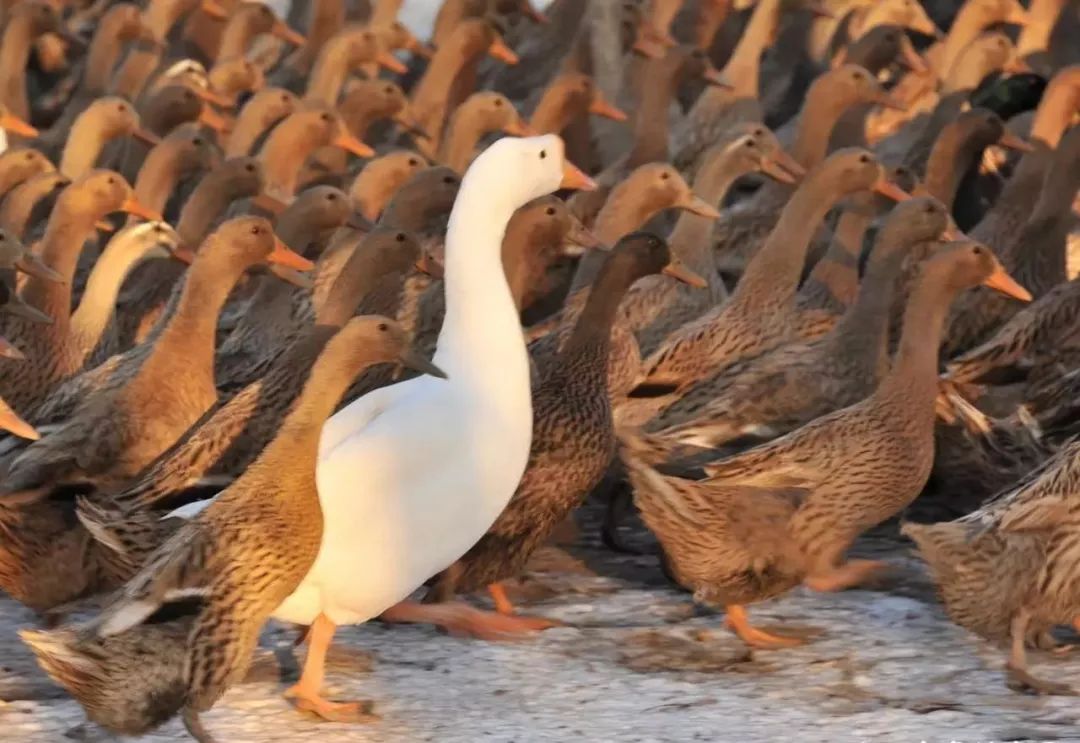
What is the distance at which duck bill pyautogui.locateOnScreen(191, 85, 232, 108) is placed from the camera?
1483 cm

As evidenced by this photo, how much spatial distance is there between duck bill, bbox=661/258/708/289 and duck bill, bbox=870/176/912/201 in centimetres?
146

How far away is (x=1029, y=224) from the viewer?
433 inches

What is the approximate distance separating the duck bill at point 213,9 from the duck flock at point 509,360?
2.92 meters

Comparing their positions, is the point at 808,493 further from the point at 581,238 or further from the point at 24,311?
the point at 24,311

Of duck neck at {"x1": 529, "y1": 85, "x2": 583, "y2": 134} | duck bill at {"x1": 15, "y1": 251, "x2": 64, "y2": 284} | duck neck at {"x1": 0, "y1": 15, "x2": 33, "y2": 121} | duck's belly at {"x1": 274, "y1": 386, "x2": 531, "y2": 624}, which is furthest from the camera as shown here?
duck neck at {"x1": 0, "y1": 15, "x2": 33, "y2": 121}

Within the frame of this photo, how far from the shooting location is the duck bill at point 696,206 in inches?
428

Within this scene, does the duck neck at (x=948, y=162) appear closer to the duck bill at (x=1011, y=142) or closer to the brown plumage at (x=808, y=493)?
the duck bill at (x=1011, y=142)

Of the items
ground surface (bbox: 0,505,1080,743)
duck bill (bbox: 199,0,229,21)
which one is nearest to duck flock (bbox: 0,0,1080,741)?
ground surface (bbox: 0,505,1080,743)

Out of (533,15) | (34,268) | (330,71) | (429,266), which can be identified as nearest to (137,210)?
(34,268)

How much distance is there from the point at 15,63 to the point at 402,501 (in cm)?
977

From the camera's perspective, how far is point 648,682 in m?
7.10

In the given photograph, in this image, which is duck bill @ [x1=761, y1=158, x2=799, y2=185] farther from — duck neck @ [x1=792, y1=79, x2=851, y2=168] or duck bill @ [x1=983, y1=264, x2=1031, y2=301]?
duck bill @ [x1=983, y1=264, x2=1031, y2=301]

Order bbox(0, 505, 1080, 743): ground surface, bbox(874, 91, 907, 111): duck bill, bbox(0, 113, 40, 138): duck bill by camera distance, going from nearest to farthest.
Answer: bbox(0, 505, 1080, 743): ground surface → bbox(874, 91, 907, 111): duck bill → bbox(0, 113, 40, 138): duck bill

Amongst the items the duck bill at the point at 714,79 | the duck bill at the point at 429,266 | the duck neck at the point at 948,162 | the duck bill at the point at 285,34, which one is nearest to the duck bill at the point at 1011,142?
the duck neck at the point at 948,162
